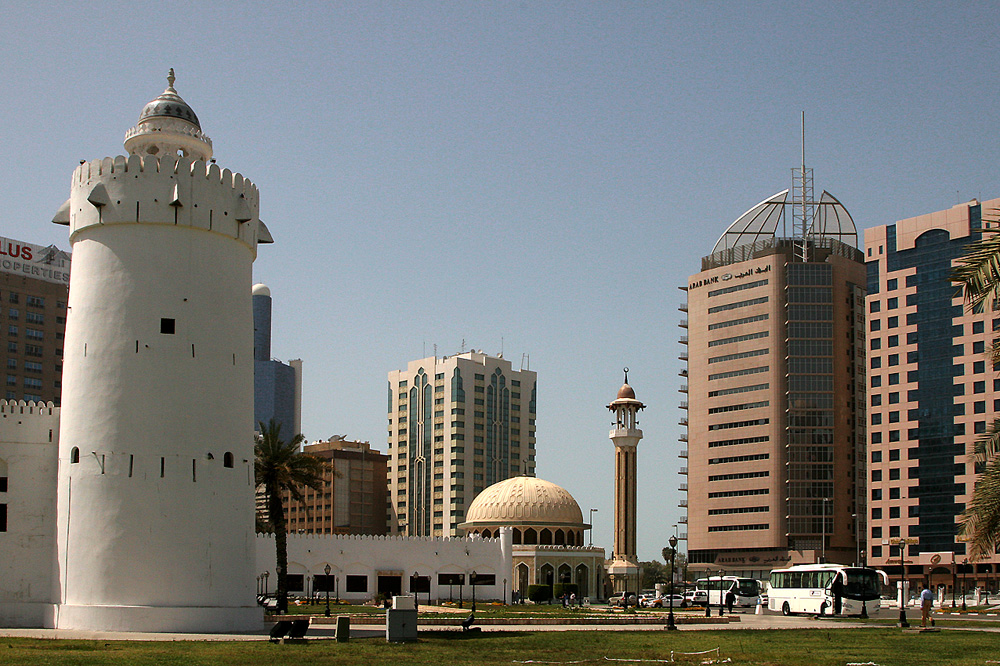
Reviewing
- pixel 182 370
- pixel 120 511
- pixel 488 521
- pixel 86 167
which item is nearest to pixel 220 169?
pixel 86 167

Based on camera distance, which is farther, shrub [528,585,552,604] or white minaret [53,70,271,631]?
shrub [528,585,552,604]

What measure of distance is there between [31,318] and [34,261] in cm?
608

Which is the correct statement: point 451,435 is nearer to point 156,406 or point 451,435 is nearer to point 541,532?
point 541,532

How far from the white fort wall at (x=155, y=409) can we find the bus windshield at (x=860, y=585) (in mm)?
26847

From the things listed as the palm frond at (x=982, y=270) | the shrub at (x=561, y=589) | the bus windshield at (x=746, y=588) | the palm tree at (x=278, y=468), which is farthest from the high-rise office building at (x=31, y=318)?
the palm frond at (x=982, y=270)

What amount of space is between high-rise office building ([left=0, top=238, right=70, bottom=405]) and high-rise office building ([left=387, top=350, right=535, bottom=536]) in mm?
52553

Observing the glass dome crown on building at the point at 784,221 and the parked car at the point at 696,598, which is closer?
the parked car at the point at 696,598

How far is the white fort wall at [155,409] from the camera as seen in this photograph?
109ft

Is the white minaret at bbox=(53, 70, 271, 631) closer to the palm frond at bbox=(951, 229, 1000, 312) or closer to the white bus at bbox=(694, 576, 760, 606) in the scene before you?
the palm frond at bbox=(951, 229, 1000, 312)

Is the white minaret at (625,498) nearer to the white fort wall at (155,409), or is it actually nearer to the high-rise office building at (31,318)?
the high-rise office building at (31,318)

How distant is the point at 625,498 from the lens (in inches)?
3681

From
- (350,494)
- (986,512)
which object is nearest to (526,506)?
(986,512)

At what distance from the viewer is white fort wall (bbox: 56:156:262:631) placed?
109ft

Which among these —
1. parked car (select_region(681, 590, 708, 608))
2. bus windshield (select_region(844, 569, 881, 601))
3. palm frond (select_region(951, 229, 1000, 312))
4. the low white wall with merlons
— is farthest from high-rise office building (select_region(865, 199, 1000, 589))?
palm frond (select_region(951, 229, 1000, 312))
